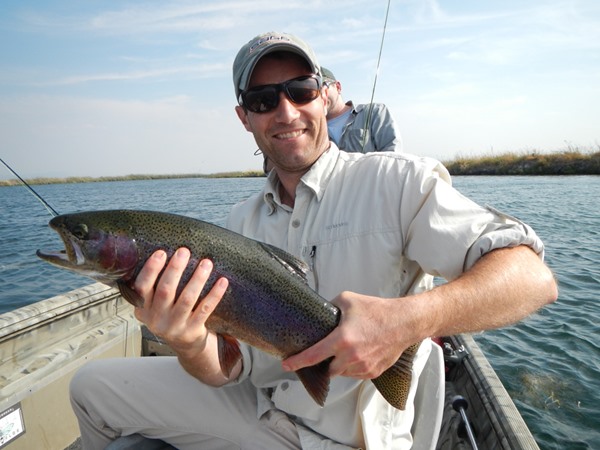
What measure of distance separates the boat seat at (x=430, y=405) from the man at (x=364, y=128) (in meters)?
3.75

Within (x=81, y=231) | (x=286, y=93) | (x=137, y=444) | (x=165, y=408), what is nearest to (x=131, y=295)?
(x=81, y=231)

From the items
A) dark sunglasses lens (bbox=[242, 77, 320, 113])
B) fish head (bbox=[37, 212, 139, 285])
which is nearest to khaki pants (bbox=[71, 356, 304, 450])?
fish head (bbox=[37, 212, 139, 285])

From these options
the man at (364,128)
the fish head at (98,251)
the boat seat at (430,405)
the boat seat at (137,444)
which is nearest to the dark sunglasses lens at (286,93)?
the fish head at (98,251)

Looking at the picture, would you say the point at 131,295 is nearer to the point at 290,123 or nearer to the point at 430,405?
the point at 290,123

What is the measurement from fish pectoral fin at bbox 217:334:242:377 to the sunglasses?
1561 mm

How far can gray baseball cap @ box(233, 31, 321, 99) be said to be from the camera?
2793 mm

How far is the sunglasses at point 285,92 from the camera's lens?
2.90m

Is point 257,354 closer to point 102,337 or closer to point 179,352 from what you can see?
point 179,352

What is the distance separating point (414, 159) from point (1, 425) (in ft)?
12.0

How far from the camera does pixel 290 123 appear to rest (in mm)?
2893

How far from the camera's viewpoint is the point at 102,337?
4500mm

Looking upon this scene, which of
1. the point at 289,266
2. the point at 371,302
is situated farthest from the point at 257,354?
the point at 371,302

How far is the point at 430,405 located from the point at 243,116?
7.92 feet

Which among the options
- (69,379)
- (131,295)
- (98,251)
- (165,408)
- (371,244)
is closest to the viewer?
(131,295)
